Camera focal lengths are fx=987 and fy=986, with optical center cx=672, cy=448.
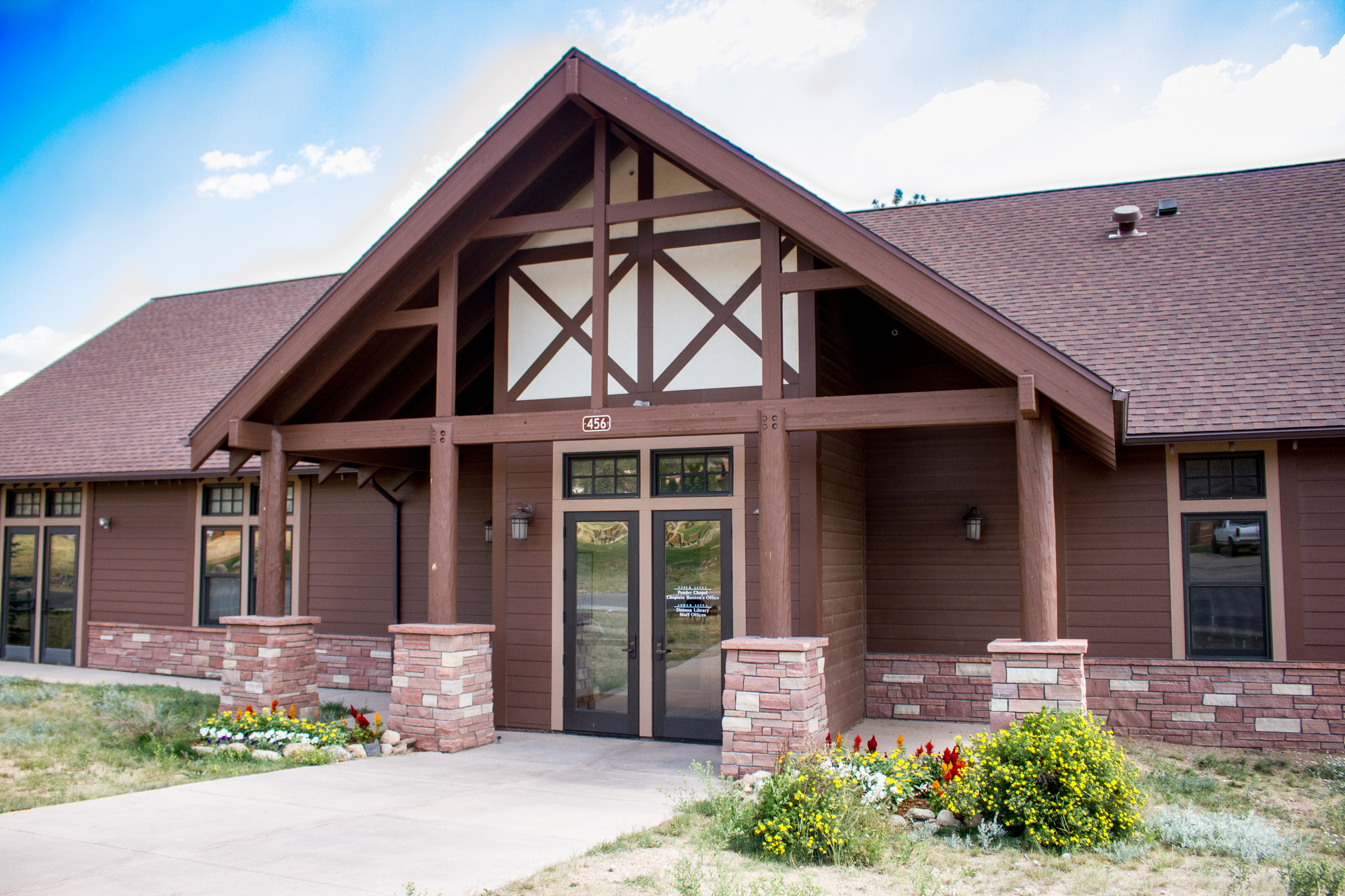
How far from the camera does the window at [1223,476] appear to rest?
10047mm

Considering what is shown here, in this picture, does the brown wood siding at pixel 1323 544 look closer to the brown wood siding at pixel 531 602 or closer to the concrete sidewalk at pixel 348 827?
the concrete sidewalk at pixel 348 827

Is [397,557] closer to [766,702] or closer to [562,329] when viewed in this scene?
[562,329]

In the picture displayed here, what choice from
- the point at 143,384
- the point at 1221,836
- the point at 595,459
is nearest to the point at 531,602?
the point at 595,459

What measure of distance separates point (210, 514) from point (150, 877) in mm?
10544

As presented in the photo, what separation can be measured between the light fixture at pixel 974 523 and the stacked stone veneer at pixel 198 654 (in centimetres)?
738

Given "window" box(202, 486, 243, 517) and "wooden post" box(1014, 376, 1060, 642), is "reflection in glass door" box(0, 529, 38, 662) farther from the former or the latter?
"wooden post" box(1014, 376, 1060, 642)

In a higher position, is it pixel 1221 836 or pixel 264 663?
pixel 264 663

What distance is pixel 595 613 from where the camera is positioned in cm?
1009

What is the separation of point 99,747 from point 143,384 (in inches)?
391

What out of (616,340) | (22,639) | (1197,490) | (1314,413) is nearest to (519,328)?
(616,340)

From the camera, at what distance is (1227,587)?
33.0 feet

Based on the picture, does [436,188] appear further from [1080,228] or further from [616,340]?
[1080,228]

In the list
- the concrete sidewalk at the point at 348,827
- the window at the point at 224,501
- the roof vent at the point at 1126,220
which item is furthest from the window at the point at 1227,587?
the window at the point at 224,501

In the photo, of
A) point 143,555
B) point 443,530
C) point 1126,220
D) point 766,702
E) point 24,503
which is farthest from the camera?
point 24,503
